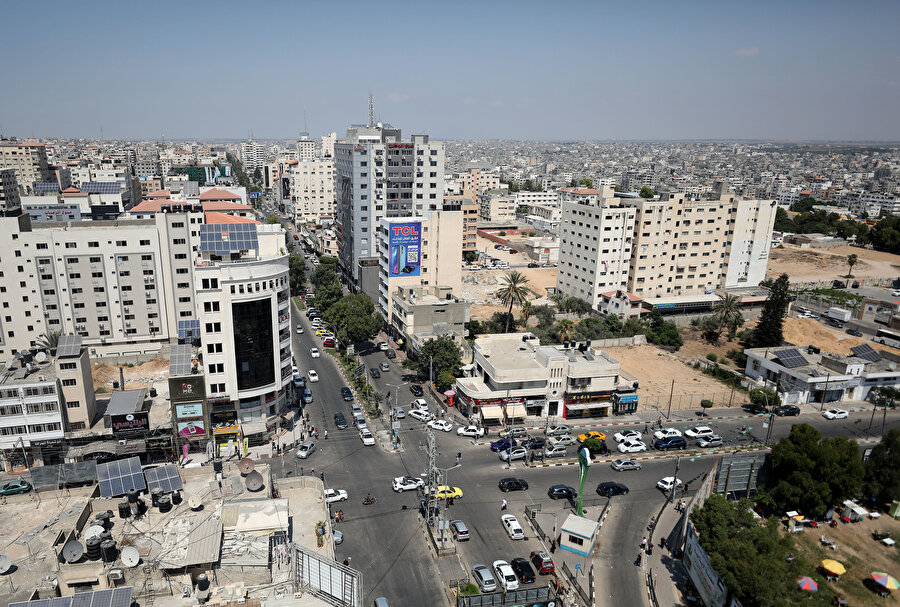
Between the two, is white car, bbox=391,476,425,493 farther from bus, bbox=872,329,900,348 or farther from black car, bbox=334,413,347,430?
bus, bbox=872,329,900,348

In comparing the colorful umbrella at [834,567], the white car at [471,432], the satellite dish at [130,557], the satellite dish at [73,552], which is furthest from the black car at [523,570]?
the satellite dish at [73,552]

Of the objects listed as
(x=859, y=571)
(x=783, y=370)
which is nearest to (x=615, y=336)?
(x=783, y=370)

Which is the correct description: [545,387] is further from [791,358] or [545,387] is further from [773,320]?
[773,320]

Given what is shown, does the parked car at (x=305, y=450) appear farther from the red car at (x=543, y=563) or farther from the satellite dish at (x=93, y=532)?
the satellite dish at (x=93, y=532)

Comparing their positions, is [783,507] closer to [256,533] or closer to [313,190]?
[256,533]

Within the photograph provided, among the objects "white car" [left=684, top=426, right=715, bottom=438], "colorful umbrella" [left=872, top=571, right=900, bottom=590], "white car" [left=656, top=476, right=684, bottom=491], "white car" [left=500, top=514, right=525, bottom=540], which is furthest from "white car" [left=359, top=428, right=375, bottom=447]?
"colorful umbrella" [left=872, top=571, right=900, bottom=590]

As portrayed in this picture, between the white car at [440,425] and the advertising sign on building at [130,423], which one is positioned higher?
the advertising sign on building at [130,423]

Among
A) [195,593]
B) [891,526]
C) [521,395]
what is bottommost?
[891,526]
